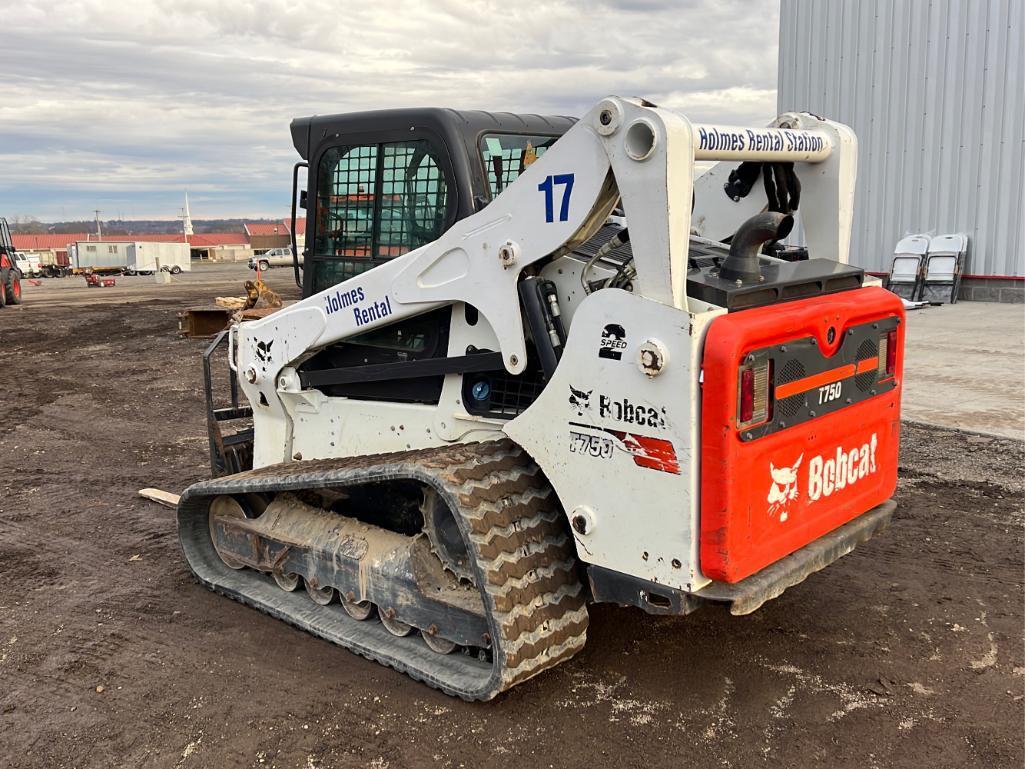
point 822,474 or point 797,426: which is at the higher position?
point 797,426

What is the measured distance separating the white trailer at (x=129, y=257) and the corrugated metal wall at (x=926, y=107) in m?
43.2

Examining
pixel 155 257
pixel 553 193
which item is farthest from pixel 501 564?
pixel 155 257

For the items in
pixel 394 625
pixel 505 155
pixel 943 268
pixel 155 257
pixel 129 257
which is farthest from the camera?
pixel 155 257

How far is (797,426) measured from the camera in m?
3.73

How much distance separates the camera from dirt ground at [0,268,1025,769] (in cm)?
369

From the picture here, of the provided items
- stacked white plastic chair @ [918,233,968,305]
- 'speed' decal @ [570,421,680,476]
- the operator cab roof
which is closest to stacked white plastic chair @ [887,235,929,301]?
stacked white plastic chair @ [918,233,968,305]

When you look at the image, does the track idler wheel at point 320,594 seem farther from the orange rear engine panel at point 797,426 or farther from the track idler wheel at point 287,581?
the orange rear engine panel at point 797,426

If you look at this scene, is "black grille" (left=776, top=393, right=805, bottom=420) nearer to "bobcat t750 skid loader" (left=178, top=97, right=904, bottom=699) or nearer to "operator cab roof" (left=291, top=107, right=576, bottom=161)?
"bobcat t750 skid loader" (left=178, top=97, right=904, bottom=699)

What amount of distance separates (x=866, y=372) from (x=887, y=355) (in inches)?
8.6

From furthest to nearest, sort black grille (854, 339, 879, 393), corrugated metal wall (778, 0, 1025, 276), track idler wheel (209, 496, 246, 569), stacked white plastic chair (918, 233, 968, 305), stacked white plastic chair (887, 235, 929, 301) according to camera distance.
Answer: stacked white plastic chair (887, 235, 929, 301)
stacked white plastic chair (918, 233, 968, 305)
corrugated metal wall (778, 0, 1025, 276)
track idler wheel (209, 496, 246, 569)
black grille (854, 339, 879, 393)

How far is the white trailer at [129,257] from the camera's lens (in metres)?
55.6

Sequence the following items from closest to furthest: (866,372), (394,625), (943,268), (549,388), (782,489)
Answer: (782,489), (549,388), (866,372), (394,625), (943,268)

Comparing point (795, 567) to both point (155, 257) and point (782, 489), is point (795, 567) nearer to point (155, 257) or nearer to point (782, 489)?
point (782, 489)

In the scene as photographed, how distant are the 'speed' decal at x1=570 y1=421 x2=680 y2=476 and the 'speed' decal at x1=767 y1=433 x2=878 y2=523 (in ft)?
1.46
